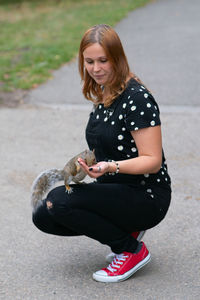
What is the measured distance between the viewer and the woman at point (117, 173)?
2.47 m

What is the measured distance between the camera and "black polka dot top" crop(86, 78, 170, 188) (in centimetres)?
248

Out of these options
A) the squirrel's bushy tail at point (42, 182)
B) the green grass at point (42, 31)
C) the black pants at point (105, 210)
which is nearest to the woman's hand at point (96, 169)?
the black pants at point (105, 210)

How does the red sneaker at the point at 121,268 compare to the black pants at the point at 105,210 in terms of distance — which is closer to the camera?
the black pants at the point at 105,210

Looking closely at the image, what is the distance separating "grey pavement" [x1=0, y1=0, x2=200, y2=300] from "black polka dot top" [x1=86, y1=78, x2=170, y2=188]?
Result: 1.71ft

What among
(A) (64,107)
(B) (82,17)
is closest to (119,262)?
(A) (64,107)

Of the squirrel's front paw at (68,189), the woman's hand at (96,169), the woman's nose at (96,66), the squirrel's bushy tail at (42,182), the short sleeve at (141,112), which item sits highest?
the woman's nose at (96,66)

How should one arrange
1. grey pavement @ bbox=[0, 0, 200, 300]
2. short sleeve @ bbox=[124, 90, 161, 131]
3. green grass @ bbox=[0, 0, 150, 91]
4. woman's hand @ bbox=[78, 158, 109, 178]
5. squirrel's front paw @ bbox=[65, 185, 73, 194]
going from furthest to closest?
green grass @ bbox=[0, 0, 150, 91] < grey pavement @ bbox=[0, 0, 200, 300] < squirrel's front paw @ bbox=[65, 185, 73, 194] < short sleeve @ bbox=[124, 90, 161, 131] < woman's hand @ bbox=[78, 158, 109, 178]

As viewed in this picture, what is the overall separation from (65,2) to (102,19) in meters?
4.58

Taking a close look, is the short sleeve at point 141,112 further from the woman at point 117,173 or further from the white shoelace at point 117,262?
the white shoelace at point 117,262

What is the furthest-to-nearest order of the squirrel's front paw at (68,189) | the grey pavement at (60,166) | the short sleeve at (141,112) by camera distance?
the grey pavement at (60,166)
the squirrel's front paw at (68,189)
the short sleeve at (141,112)

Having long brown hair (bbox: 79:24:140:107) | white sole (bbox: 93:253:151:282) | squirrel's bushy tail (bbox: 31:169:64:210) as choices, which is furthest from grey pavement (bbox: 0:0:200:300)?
long brown hair (bbox: 79:24:140:107)

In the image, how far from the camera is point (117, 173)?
266 cm

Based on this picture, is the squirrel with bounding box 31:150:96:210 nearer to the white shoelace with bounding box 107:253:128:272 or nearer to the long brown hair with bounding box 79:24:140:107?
the long brown hair with bounding box 79:24:140:107

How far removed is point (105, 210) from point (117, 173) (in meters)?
0.22
